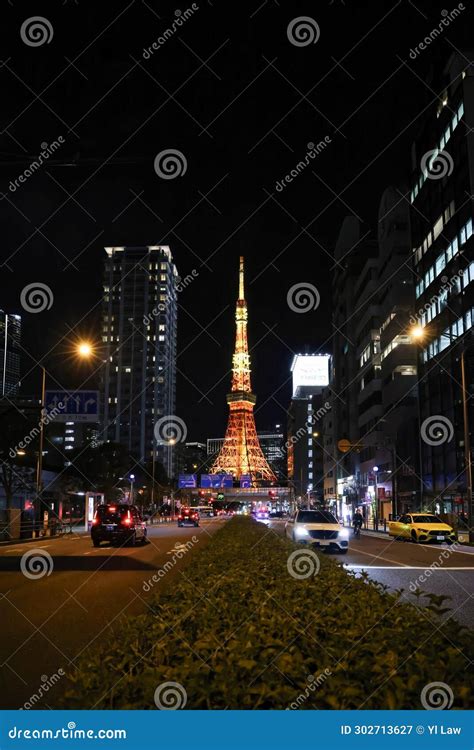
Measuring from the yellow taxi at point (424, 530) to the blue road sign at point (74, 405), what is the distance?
17022 millimetres

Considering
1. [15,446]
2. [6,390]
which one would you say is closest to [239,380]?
[6,390]

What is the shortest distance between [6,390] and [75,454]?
20.4 metres

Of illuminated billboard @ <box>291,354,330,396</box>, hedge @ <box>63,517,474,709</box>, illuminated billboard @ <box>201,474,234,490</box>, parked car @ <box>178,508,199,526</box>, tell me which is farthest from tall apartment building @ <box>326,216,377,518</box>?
hedge @ <box>63,517,474,709</box>

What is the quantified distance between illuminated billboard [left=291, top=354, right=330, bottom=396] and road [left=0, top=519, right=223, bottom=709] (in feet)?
489

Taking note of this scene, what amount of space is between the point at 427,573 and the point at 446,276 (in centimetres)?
3825

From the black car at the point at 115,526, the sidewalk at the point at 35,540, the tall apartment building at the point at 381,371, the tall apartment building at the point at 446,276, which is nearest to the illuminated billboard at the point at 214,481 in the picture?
the tall apartment building at the point at 381,371

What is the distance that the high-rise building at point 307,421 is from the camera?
145 meters

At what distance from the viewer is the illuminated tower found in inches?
5148

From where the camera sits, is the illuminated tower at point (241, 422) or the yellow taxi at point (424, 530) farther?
the illuminated tower at point (241, 422)

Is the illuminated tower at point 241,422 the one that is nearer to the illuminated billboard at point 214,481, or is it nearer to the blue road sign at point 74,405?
the illuminated billboard at point 214,481

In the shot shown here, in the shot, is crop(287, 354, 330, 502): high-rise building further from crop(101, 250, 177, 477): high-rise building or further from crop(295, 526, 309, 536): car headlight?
crop(295, 526, 309, 536): car headlight

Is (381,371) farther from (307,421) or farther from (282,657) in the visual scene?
(307,421)

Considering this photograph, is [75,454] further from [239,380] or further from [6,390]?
[239,380]

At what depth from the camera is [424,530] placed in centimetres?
3341
